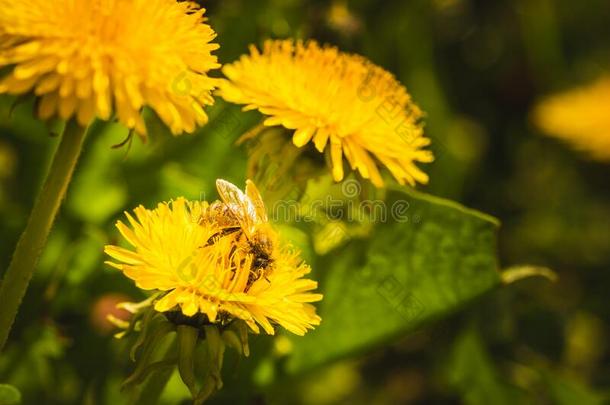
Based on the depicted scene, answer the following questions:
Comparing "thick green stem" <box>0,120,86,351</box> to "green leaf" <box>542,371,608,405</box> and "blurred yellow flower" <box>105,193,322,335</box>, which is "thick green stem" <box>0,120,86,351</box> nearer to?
"blurred yellow flower" <box>105,193,322,335</box>

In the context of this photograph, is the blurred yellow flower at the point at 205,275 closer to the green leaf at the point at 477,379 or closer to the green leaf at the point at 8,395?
the green leaf at the point at 8,395

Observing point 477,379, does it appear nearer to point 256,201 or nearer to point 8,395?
point 256,201

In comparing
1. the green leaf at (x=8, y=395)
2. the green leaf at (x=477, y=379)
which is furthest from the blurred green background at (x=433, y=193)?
the green leaf at (x=8, y=395)

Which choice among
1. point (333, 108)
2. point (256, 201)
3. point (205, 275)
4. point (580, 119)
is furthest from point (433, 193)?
point (205, 275)

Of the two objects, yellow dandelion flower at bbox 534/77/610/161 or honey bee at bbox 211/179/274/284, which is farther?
yellow dandelion flower at bbox 534/77/610/161

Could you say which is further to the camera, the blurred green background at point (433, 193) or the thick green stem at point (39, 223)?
the blurred green background at point (433, 193)

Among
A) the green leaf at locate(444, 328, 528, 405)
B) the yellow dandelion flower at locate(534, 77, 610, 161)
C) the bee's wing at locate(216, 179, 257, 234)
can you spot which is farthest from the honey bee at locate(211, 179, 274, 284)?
the yellow dandelion flower at locate(534, 77, 610, 161)

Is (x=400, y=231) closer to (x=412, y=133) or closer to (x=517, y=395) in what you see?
(x=412, y=133)
